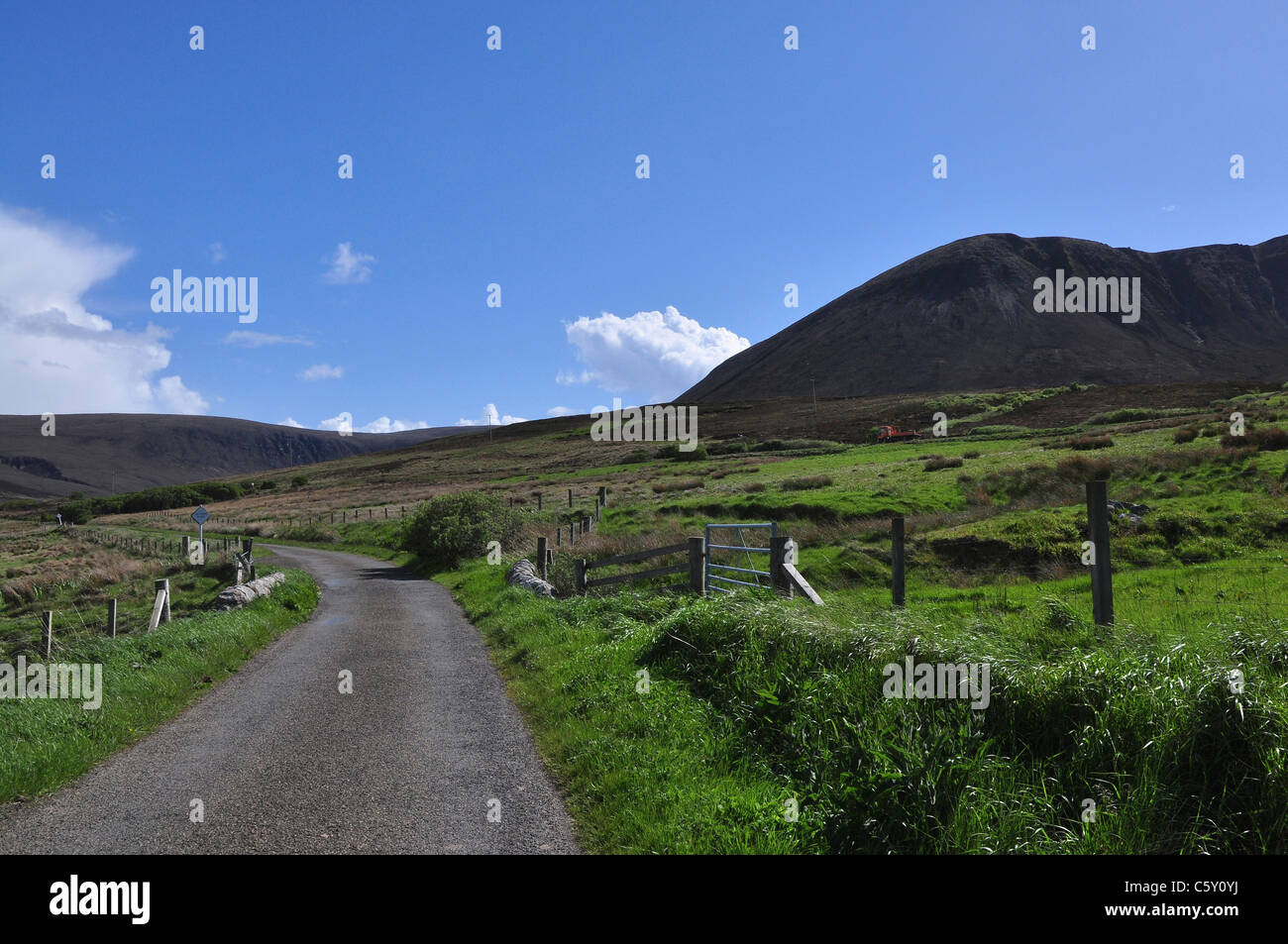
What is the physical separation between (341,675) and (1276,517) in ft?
78.7

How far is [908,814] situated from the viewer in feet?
15.4

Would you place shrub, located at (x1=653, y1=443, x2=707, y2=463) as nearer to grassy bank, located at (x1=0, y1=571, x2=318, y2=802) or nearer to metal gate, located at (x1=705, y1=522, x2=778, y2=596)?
metal gate, located at (x1=705, y1=522, x2=778, y2=596)

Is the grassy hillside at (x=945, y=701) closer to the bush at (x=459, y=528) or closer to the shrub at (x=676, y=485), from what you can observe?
the bush at (x=459, y=528)

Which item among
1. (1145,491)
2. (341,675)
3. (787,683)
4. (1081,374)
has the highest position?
(1081,374)

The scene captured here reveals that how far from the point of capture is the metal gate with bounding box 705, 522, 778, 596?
41.0 ft

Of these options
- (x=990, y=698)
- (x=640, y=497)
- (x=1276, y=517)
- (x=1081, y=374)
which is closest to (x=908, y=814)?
(x=990, y=698)

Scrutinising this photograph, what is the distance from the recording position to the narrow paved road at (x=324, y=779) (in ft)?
18.2

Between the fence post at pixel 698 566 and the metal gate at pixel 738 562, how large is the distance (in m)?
0.21
